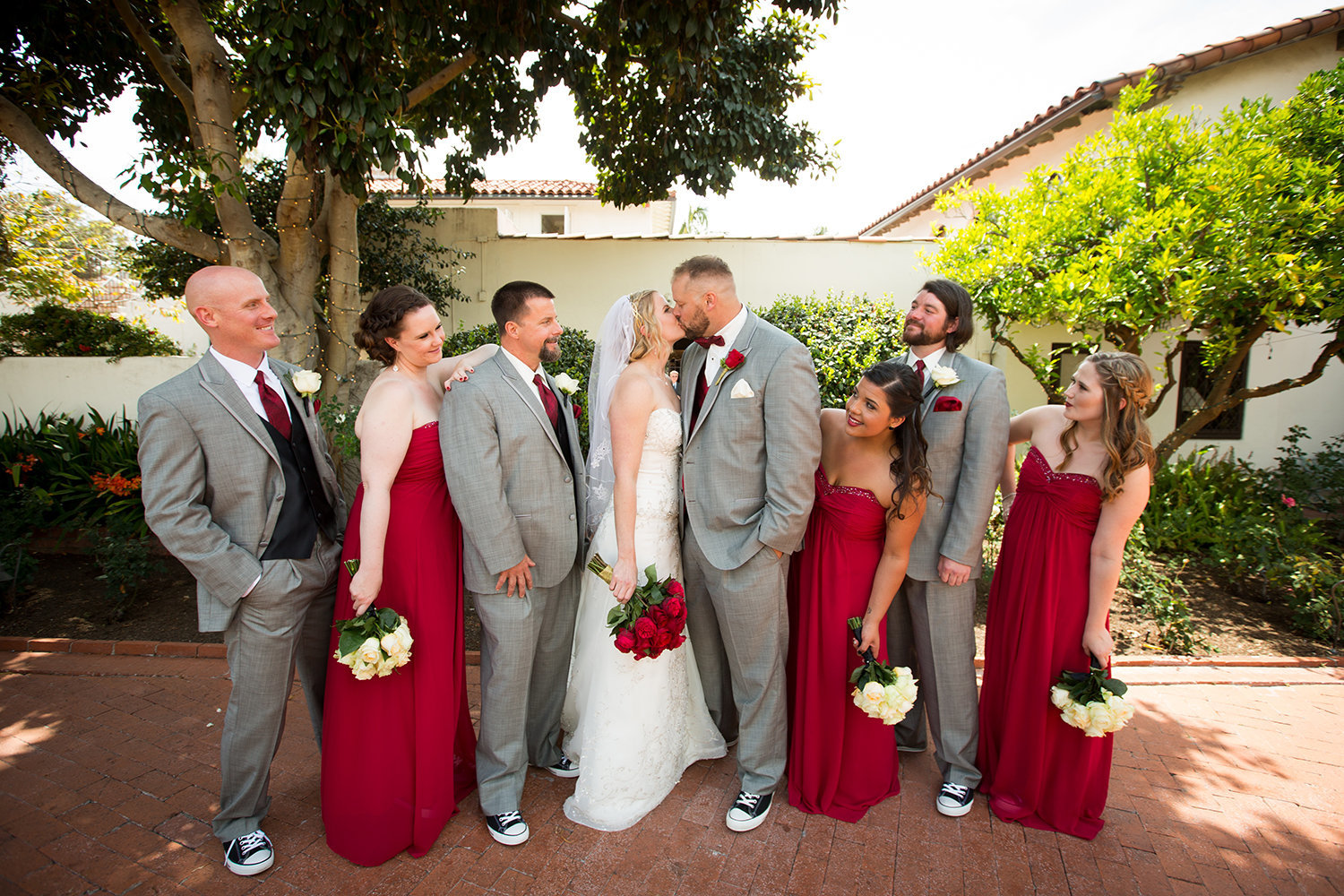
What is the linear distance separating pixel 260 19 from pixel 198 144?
2.41m

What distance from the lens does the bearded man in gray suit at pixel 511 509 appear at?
2.78 meters

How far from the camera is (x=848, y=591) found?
3062 millimetres

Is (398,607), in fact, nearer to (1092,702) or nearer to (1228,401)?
(1092,702)

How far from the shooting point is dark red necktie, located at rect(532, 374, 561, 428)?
307cm

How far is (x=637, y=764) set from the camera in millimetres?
3096

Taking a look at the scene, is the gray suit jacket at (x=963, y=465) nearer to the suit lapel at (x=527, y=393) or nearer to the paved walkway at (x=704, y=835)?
the paved walkway at (x=704, y=835)

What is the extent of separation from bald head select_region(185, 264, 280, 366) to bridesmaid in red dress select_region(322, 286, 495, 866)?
0.38 metres

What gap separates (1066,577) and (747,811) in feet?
5.92

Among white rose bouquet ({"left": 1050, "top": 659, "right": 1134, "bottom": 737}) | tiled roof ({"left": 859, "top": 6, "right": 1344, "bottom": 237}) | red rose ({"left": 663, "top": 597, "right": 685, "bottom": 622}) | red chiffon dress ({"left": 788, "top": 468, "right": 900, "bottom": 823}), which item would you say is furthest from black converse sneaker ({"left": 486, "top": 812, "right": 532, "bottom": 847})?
tiled roof ({"left": 859, "top": 6, "right": 1344, "bottom": 237})

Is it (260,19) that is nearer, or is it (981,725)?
(981,725)

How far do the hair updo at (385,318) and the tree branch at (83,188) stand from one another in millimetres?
4103

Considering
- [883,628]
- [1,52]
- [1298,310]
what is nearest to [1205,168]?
[1298,310]

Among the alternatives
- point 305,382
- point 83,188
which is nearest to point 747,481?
point 305,382

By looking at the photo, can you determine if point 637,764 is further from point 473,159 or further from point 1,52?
point 1,52
